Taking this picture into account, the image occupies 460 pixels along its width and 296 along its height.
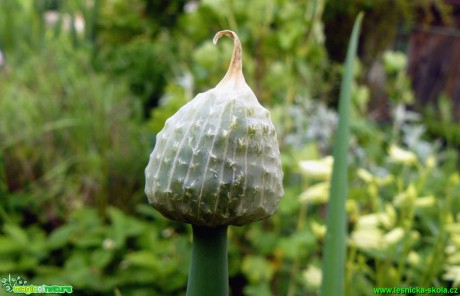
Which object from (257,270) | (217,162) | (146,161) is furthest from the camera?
(146,161)

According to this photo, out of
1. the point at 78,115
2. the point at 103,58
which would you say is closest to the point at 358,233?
the point at 78,115

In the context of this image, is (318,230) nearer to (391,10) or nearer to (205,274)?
(205,274)

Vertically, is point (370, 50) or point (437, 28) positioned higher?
point (437, 28)

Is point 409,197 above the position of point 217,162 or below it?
above

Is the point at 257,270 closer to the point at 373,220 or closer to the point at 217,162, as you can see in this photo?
the point at 373,220

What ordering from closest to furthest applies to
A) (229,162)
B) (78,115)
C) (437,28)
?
(229,162), (78,115), (437,28)

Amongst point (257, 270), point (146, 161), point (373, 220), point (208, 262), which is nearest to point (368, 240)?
point (373, 220)

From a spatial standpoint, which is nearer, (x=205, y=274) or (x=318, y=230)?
(x=205, y=274)
